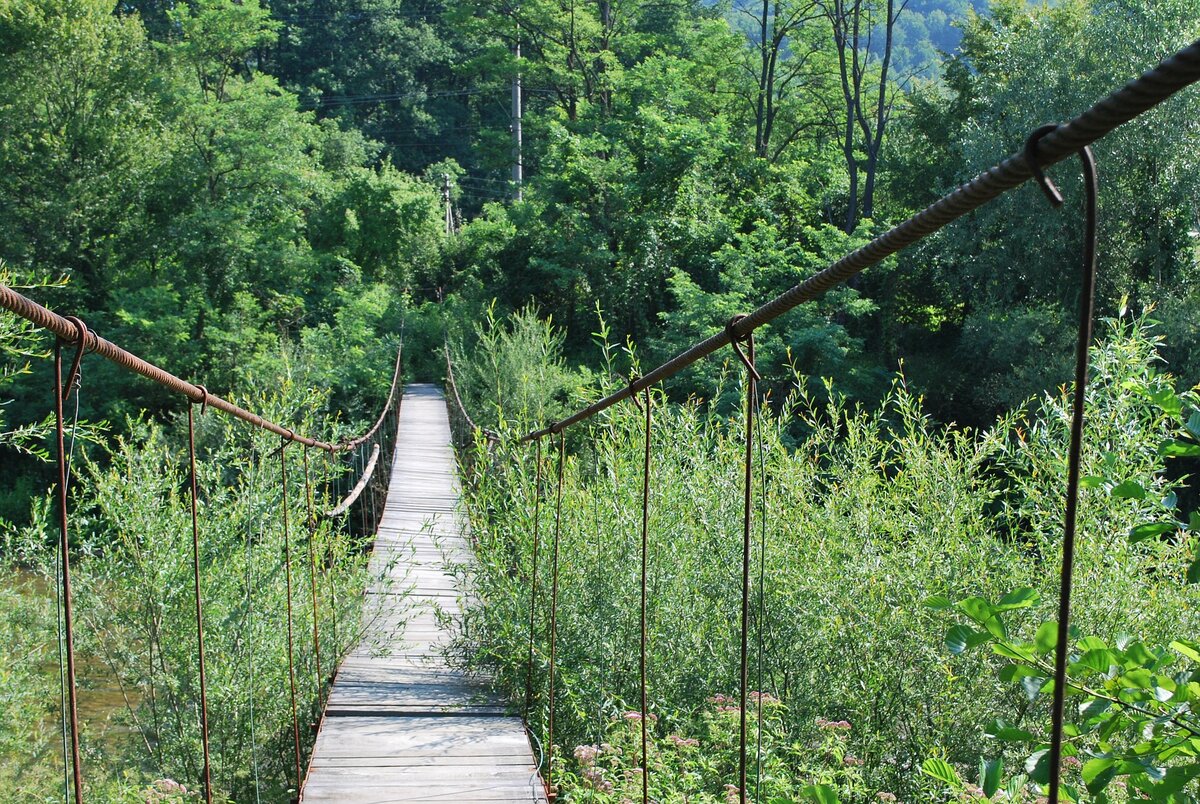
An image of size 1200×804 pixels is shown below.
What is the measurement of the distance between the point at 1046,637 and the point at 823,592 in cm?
234

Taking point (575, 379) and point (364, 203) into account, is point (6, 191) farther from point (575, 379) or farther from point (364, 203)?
point (575, 379)

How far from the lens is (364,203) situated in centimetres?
2072

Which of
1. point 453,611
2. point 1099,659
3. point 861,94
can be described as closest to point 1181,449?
point 1099,659

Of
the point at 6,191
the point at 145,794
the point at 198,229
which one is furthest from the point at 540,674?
the point at 6,191

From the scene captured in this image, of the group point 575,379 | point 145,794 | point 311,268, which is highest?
point 311,268

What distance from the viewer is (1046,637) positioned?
109 cm

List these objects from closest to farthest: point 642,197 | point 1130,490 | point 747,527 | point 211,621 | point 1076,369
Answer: point 1076,369 < point 1130,490 < point 747,527 < point 211,621 < point 642,197

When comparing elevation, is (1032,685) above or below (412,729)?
above

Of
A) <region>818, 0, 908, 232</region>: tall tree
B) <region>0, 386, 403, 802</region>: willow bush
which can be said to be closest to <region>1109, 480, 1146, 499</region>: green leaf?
<region>0, 386, 403, 802</region>: willow bush

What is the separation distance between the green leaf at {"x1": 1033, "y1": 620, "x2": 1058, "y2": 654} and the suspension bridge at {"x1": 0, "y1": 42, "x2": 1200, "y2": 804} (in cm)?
5

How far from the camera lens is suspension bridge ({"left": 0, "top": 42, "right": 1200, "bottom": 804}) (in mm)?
743

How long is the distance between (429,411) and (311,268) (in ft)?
20.3

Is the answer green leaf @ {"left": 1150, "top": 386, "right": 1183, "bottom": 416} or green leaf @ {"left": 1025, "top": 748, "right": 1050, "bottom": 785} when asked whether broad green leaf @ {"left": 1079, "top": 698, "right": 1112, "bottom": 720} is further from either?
green leaf @ {"left": 1150, "top": 386, "right": 1183, "bottom": 416}

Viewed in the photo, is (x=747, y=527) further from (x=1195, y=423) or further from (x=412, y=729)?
(x=412, y=729)
